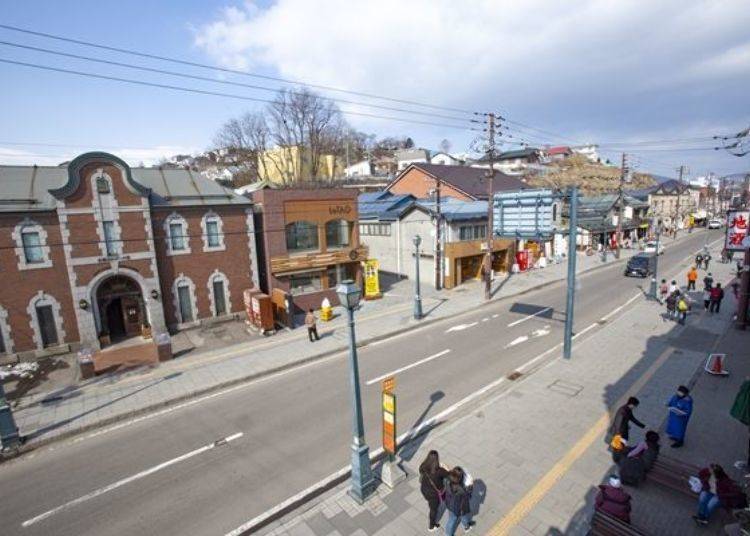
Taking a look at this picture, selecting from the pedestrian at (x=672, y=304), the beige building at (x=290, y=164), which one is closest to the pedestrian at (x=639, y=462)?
the pedestrian at (x=672, y=304)

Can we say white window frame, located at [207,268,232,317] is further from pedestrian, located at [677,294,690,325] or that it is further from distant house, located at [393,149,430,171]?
distant house, located at [393,149,430,171]

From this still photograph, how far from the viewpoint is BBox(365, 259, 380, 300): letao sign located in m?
26.3

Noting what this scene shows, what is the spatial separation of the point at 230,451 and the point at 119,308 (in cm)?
1457

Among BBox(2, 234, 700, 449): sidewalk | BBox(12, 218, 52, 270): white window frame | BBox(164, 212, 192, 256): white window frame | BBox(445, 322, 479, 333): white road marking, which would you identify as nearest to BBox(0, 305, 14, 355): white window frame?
BBox(12, 218, 52, 270): white window frame

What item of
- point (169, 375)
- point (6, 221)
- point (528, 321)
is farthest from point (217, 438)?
point (528, 321)

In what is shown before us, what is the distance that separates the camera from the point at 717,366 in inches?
540

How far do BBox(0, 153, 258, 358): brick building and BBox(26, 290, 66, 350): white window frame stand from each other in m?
0.04

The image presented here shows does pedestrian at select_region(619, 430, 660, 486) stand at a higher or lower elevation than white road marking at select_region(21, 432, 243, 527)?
higher

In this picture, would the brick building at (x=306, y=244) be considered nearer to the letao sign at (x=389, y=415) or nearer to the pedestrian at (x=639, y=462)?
the letao sign at (x=389, y=415)

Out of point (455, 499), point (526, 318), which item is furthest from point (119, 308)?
point (526, 318)

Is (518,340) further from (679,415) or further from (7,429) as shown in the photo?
(7,429)

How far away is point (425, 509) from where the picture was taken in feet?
26.2

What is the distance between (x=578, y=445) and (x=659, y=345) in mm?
10071

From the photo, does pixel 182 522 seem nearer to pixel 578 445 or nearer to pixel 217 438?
pixel 217 438
